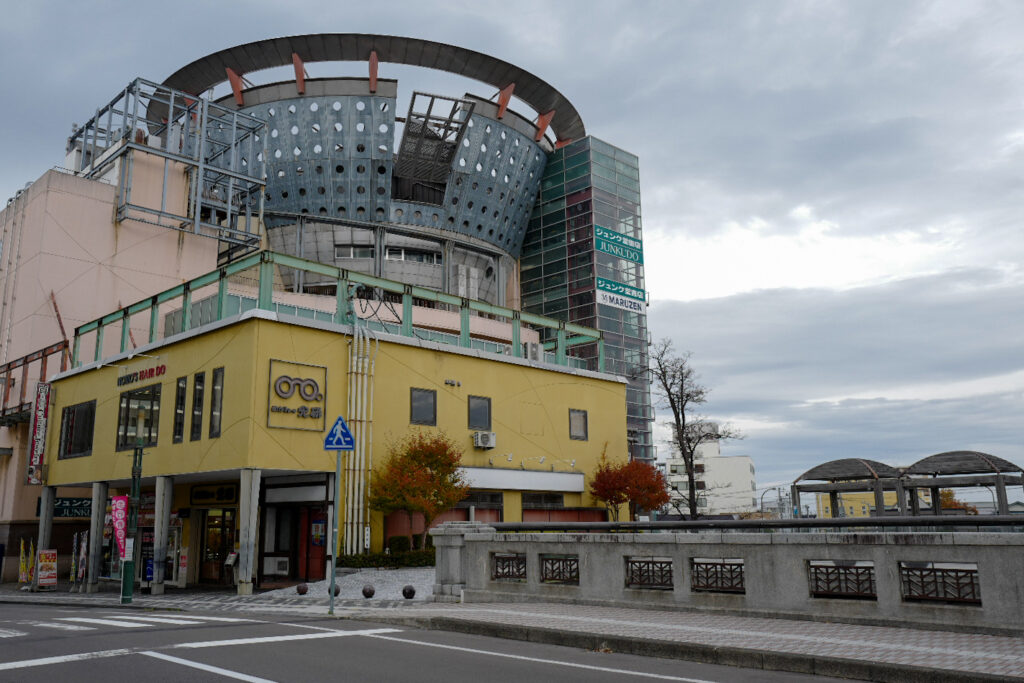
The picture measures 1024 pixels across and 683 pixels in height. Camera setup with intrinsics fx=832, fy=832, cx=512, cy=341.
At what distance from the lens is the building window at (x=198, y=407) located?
26.1 m

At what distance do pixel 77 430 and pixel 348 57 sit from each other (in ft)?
123

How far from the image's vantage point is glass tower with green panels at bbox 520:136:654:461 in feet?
241

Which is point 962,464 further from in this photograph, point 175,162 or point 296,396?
point 175,162

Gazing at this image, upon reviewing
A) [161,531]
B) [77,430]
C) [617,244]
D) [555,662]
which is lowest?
[555,662]

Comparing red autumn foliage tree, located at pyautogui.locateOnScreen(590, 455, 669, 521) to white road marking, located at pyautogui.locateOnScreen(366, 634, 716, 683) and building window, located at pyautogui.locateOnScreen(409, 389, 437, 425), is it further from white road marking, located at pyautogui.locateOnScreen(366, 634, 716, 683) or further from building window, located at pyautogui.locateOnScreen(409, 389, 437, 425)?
white road marking, located at pyautogui.locateOnScreen(366, 634, 716, 683)

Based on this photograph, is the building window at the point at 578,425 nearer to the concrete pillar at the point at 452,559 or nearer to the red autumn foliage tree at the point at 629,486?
the red autumn foliage tree at the point at 629,486

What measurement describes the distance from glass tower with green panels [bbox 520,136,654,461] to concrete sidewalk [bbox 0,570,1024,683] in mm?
57282

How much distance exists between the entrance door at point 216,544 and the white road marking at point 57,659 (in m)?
20.1

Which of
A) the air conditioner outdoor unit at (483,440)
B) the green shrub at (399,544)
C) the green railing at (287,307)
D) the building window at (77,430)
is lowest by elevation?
the green shrub at (399,544)

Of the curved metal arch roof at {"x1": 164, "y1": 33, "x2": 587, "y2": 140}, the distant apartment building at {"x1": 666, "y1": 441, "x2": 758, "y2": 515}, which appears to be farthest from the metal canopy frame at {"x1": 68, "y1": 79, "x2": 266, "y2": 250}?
the distant apartment building at {"x1": 666, "y1": 441, "x2": 758, "y2": 515}

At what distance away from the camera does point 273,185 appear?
203 ft

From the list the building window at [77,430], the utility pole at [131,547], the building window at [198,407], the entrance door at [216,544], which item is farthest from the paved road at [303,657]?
the building window at [77,430]

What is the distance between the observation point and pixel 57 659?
403 inches

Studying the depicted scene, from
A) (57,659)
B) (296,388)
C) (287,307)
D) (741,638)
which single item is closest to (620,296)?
(287,307)
